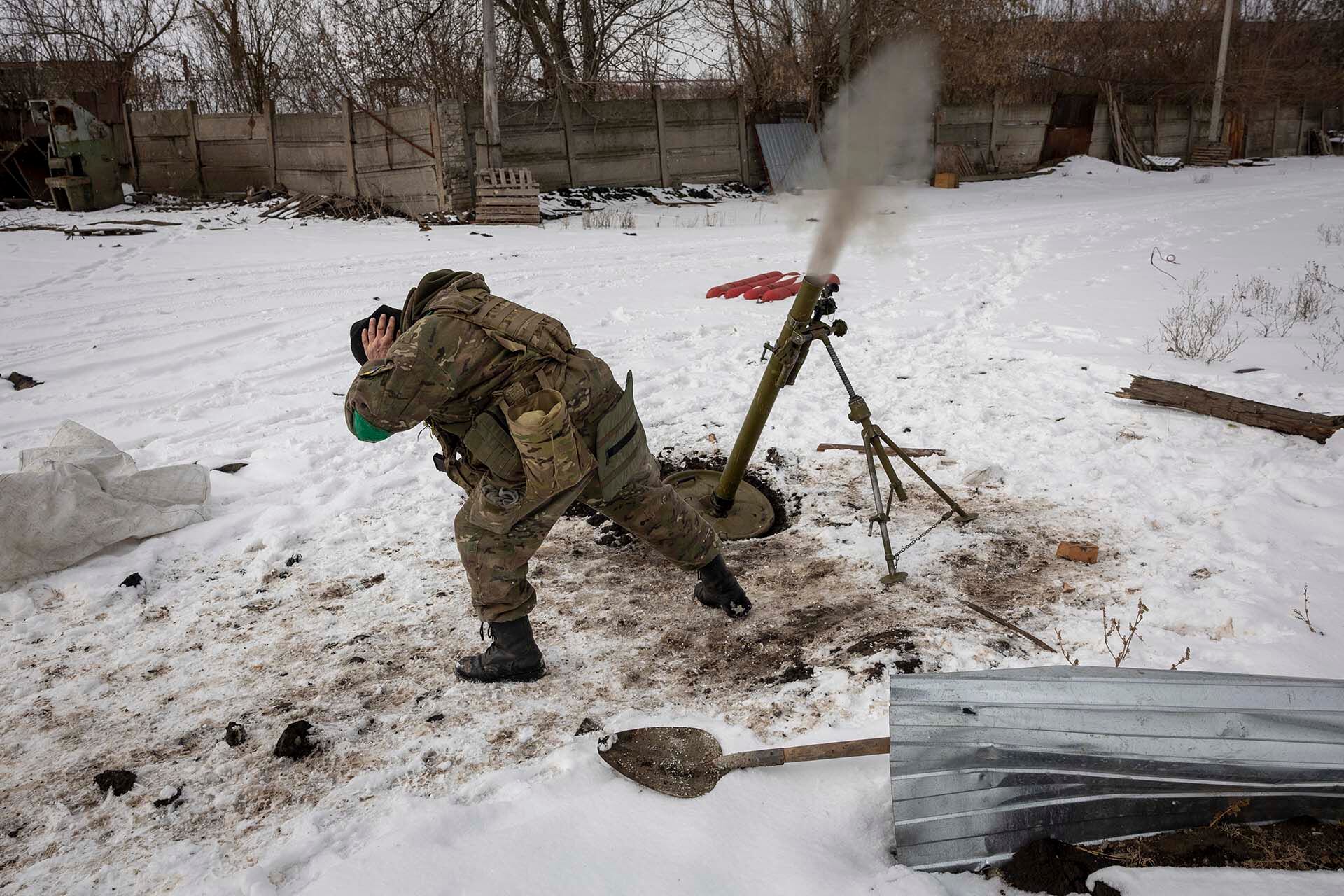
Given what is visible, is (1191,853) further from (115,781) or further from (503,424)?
(115,781)

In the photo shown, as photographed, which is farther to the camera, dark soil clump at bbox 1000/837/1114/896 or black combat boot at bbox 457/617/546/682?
black combat boot at bbox 457/617/546/682

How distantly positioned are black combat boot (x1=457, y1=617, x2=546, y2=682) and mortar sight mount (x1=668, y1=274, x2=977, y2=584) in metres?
1.33

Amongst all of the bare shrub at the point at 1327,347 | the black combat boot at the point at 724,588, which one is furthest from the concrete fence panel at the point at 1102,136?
the black combat boot at the point at 724,588

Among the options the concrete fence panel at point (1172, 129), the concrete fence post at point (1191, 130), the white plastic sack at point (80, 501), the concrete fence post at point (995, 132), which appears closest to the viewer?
the white plastic sack at point (80, 501)


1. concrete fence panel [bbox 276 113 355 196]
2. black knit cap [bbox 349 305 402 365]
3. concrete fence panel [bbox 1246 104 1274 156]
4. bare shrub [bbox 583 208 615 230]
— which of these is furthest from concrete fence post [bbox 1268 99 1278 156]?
black knit cap [bbox 349 305 402 365]

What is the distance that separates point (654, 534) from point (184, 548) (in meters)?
2.30

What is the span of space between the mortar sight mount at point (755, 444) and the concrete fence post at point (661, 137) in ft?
46.1

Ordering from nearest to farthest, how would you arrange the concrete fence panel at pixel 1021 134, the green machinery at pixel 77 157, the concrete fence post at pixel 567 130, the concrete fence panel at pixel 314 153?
the green machinery at pixel 77 157
the concrete fence panel at pixel 314 153
the concrete fence post at pixel 567 130
the concrete fence panel at pixel 1021 134

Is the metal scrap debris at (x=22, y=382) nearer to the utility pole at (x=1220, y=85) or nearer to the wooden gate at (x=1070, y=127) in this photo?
the wooden gate at (x=1070, y=127)

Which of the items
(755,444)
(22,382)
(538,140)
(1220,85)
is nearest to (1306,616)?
(755,444)

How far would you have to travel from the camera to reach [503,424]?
8.89ft

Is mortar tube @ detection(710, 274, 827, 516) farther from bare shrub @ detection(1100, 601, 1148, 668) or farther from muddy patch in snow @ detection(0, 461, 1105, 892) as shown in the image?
bare shrub @ detection(1100, 601, 1148, 668)

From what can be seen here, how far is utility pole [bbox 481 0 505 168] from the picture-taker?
551 inches

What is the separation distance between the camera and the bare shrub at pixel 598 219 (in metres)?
13.8
